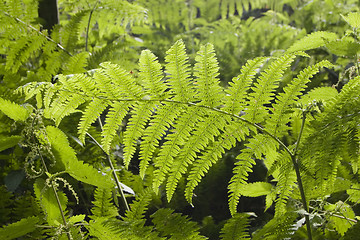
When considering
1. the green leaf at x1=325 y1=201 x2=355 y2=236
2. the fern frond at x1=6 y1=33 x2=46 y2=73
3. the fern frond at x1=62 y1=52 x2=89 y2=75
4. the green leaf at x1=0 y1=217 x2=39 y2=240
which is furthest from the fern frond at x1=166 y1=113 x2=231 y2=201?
the fern frond at x1=6 y1=33 x2=46 y2=73

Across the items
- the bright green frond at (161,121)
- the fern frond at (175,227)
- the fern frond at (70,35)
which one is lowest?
the fern frond at (175,227)

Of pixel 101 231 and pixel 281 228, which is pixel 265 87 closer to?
pixel 281 228

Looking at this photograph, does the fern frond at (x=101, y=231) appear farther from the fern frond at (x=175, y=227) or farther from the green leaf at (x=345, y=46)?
the green leaf at (x=345, y=46)

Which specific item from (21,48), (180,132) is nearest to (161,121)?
(180,132)

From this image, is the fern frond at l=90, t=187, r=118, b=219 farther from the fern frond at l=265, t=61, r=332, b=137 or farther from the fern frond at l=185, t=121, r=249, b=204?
the fern frond at l=265, t=61, r=332, b=137

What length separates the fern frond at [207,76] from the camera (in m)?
1.15

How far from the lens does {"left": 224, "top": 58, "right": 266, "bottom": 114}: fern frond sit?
44.6 inches

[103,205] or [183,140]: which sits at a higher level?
[183,140]

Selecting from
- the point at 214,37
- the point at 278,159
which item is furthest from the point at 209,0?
the point at 278,159

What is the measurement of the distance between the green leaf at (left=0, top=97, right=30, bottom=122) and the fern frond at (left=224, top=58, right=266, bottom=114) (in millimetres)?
840

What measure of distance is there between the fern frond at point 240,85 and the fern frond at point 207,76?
42mm

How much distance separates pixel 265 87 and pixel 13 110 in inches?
39.4

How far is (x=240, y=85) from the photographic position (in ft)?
3.76

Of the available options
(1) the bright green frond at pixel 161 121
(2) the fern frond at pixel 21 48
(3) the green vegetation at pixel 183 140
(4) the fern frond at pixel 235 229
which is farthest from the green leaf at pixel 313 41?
(2) the fern frond at pixel 21 48
